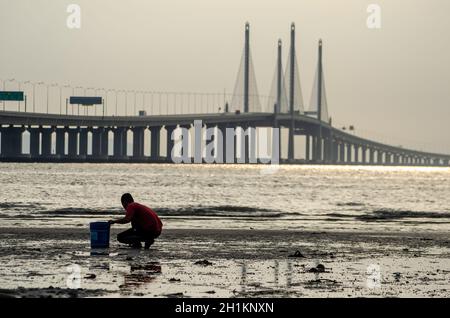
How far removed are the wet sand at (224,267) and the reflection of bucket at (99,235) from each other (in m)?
0.20

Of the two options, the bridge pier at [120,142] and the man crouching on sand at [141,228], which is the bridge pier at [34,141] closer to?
the bridge pier at [120,142]

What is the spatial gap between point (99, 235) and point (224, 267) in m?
3.75

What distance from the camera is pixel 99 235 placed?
21.5 meters

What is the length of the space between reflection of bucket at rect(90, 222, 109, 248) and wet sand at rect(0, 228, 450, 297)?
20cm

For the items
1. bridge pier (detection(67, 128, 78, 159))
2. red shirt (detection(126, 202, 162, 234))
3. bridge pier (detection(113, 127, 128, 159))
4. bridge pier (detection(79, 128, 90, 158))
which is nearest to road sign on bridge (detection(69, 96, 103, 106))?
bridge pier (detection(67, 128, 78, 159))

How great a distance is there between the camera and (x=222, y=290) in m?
15.2

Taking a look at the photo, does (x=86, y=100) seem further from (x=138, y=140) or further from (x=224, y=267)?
(x=224, y=267)

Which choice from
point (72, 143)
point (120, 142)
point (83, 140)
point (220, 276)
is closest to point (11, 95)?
point (83, 140)

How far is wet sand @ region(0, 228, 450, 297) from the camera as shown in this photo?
1521 cm

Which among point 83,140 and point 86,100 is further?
point 86,100

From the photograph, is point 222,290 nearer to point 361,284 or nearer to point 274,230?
point 361,284

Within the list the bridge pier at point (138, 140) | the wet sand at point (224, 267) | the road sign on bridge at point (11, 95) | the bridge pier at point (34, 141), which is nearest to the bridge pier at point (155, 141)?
the bridge pier at point (138, 140)

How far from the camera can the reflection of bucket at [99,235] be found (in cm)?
2142
